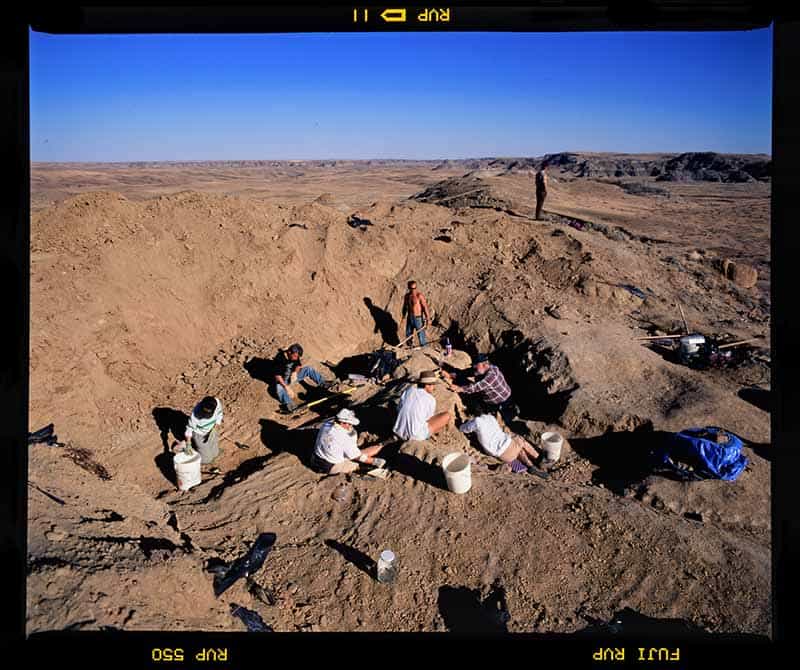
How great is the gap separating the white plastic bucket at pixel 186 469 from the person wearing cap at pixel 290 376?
2.03 meters

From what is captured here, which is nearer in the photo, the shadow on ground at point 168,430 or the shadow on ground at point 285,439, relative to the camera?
the shadow on ground at point 168,430

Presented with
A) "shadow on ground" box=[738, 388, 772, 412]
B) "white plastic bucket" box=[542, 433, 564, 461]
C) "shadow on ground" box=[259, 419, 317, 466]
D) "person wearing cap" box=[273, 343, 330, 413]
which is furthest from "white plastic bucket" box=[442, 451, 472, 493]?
"shadow on ground" box=[738, 388, 772, 412]

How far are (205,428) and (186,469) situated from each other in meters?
0.59

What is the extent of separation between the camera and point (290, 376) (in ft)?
27.2

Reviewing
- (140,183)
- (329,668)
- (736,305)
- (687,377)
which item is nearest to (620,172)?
(736,305)

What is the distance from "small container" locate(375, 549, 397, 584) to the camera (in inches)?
158

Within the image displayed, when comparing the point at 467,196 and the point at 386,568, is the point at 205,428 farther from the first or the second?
the point at 467,196

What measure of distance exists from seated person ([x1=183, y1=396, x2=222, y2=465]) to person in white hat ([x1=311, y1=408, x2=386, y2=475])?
1611mm

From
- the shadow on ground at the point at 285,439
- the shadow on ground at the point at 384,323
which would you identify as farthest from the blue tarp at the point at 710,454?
the shadow on ground at the point at 384,323

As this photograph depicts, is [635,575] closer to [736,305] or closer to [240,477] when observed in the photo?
[240,477]

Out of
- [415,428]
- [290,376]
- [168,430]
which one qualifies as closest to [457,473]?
[415,428]

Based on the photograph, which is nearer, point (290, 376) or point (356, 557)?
point (356, 557)

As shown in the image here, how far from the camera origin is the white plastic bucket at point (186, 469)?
6.01m

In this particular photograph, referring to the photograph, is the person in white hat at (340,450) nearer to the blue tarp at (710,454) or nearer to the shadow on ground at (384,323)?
the blue tarp at (710,454)
